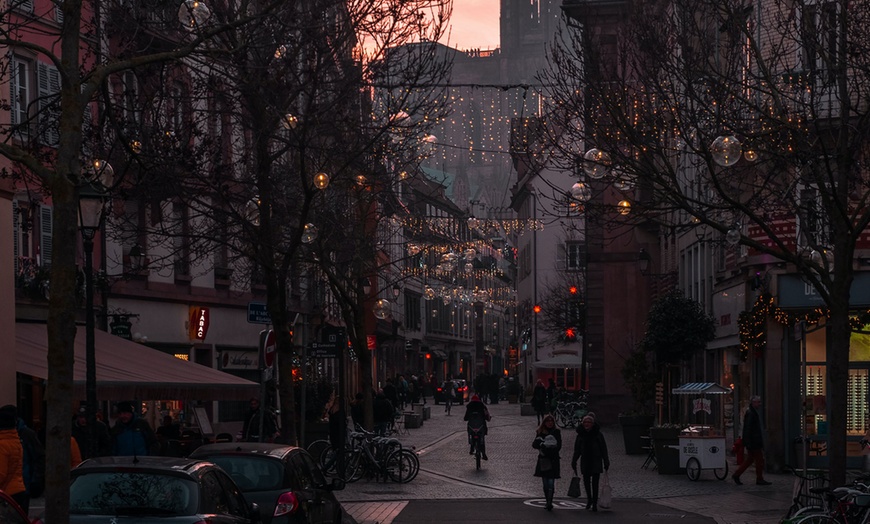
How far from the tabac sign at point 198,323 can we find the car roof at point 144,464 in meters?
29.1

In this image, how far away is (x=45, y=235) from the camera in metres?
31.6

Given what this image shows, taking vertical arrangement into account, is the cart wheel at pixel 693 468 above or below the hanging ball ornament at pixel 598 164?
below

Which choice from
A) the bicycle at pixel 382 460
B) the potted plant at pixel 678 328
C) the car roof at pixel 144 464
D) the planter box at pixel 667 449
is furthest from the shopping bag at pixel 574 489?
the car roof at pixel 144 464

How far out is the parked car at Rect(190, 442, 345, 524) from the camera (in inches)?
577

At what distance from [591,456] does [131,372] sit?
746 centimetres

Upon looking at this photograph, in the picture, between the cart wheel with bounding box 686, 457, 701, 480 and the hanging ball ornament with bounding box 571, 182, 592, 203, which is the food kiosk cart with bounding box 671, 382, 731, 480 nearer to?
the cart wheel with bounding box 686, 457, 701, 480

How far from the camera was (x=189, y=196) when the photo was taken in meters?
23.3

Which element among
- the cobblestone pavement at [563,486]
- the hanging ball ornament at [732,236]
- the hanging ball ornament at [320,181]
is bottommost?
the cobblestone pavement at [563,486]

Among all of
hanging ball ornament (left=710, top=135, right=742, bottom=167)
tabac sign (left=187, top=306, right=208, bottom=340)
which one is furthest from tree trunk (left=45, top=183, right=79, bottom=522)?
tabac sign (left=187, top=306, right=208, bottom=340)

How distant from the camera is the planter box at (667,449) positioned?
31.3 meters

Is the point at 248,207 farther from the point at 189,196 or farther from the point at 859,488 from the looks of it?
the point at 859,488

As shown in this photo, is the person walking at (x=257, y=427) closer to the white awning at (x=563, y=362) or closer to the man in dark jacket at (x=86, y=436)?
the man in dark jacket at (x=86, y=436)

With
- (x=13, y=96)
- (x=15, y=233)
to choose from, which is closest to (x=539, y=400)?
(x=15, y=233)

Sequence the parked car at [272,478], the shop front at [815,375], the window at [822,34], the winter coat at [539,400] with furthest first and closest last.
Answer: the winter coat at [539,400]
the shop front at [815,375]
the window at [822,34]
the parked car at [272,478]
